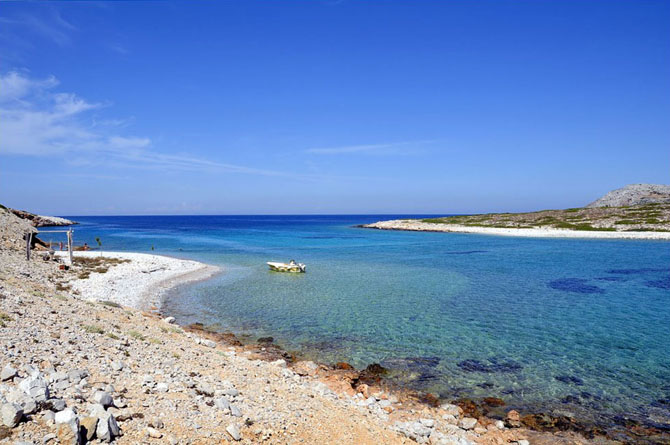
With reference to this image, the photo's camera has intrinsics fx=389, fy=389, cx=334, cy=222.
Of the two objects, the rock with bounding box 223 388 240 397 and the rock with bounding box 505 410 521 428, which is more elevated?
the rock with bounding box 223 388 240 397

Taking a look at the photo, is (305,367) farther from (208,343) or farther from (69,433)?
(69,433)

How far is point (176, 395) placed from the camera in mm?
9922

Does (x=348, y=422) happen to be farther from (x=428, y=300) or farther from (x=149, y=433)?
(x=428, y=300)

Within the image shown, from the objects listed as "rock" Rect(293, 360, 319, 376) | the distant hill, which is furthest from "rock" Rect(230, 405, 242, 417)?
the distant hill

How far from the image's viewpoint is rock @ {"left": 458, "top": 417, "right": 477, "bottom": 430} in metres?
11.7

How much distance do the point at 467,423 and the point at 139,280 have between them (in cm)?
3124

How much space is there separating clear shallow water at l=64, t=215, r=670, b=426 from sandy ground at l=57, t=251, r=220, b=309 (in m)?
2.03

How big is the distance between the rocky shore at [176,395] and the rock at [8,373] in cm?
3

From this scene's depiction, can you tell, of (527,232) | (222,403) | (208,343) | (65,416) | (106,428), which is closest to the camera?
(65,416)

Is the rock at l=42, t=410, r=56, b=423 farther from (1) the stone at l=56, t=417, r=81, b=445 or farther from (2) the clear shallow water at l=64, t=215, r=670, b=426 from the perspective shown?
(2) the clear shallow water at l=64, t=215, r=670, b=426

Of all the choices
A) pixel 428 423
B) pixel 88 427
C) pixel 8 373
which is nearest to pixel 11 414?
pixel 88 427

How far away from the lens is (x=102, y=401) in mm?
8398

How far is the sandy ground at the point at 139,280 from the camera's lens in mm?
27645

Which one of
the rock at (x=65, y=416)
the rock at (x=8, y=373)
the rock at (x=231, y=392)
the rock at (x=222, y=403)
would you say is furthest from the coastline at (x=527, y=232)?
the rock at (x=8, y=373)
